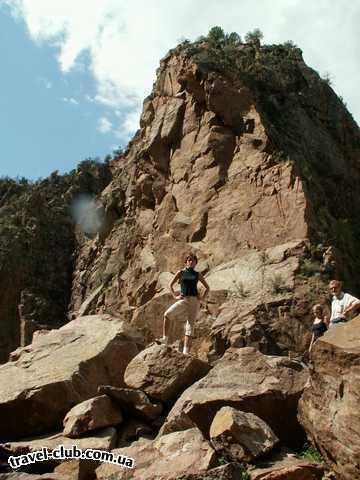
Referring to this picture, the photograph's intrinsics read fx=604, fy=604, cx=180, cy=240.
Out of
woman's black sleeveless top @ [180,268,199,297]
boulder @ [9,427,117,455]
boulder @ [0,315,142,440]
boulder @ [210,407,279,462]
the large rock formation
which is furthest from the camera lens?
the large rock formation

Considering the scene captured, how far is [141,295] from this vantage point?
18.6 m

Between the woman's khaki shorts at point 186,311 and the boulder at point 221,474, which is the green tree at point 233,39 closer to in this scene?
the woman's khaki shorts at point 186,311

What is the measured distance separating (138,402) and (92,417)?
0.63 metres

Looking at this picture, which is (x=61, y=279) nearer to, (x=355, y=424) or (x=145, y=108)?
(x=145, y=108)

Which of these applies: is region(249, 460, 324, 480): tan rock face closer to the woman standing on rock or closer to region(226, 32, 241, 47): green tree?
the woman standing on rock

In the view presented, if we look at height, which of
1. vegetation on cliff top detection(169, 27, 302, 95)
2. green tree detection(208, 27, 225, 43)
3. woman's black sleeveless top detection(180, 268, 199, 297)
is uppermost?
green tree detection(208, 27, 225, 43)

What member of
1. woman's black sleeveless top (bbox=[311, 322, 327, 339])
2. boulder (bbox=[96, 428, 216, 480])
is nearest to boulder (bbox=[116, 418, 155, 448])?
boulder (bbox=[96, 428, 216, 480])

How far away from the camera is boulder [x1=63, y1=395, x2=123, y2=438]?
7.86 m

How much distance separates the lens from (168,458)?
6.18 m

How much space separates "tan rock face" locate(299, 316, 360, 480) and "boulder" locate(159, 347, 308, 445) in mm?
976

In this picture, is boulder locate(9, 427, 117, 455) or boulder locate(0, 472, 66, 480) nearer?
boulder locate(0, 472, 66, 480)

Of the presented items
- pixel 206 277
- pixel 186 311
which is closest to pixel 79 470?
pixel 186 311

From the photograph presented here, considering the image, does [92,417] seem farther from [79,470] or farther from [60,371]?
[60,371]

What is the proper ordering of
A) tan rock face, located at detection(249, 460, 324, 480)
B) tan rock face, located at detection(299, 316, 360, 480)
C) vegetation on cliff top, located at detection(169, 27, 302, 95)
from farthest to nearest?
1. vegetation on cliff top, located at detection(169, 27, 302, 95)
2. tan rock face, located at detection(249, 460, 324, 480)
3. tan rock face, located at detection(299, 316, 360, 480)
